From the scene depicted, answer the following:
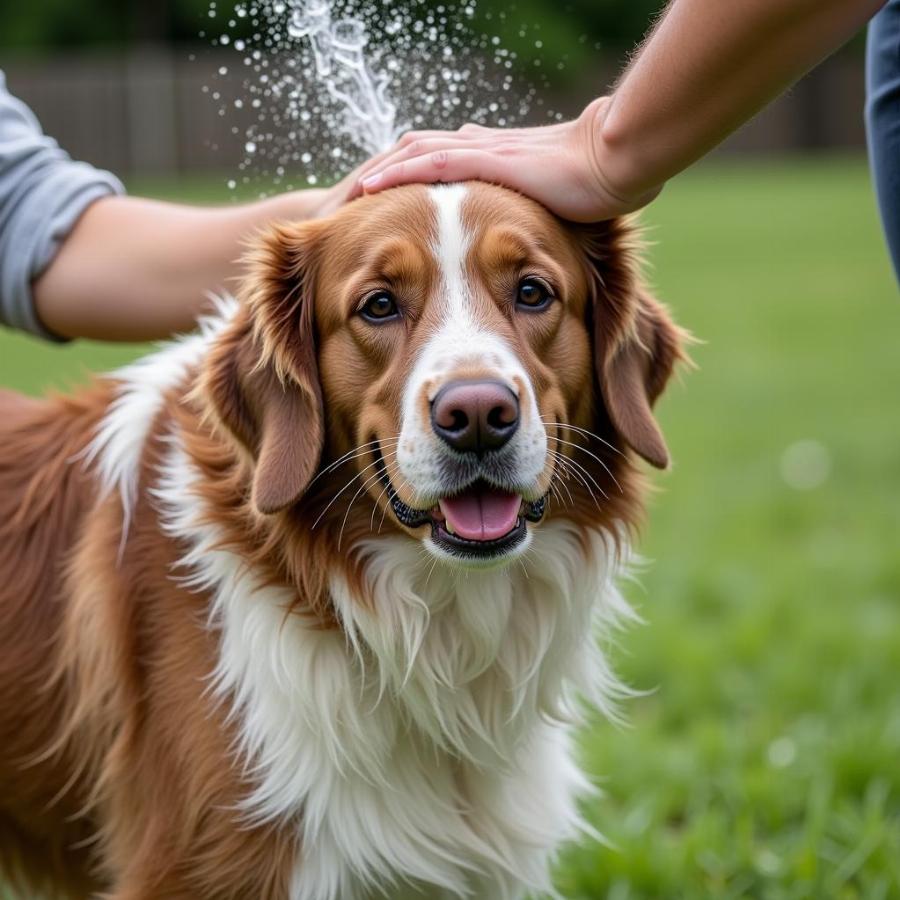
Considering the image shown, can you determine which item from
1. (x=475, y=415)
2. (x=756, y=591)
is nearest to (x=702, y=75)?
(x=475, y=415)

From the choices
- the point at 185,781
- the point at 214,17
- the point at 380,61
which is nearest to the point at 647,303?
the point at 380,61

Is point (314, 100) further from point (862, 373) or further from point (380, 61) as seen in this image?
point (862, 373)

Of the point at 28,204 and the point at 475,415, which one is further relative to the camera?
the point at 28,204

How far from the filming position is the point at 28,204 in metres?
3.50

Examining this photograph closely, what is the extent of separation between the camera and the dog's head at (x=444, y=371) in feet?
9.15

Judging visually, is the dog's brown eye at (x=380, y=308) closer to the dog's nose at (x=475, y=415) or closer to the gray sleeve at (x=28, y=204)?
A: the dog's nose at (x=475, y=415)

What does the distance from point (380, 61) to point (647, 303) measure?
894 mm

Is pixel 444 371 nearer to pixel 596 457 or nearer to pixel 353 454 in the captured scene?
pixel 353 454

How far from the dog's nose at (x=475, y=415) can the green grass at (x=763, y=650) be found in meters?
1.15

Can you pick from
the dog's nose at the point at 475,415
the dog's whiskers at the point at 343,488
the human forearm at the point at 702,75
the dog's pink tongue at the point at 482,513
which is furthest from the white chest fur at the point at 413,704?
the human forearm at the point at 702,75

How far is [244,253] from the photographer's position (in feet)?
11.3

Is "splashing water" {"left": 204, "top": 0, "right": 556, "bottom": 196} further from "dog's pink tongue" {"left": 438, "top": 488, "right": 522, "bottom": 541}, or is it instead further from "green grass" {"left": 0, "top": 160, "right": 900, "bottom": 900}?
"dog's pink tongue" {"left": 438, "top": 488, "right": 522, "bottom": 541}

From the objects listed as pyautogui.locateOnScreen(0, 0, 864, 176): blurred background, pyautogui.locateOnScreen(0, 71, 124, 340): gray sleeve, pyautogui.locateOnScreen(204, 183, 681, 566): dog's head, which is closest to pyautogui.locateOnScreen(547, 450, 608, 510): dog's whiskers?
pyautogui.locateOnScreen(204, 183, 681, 566): dog's head

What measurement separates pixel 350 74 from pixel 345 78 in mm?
16
